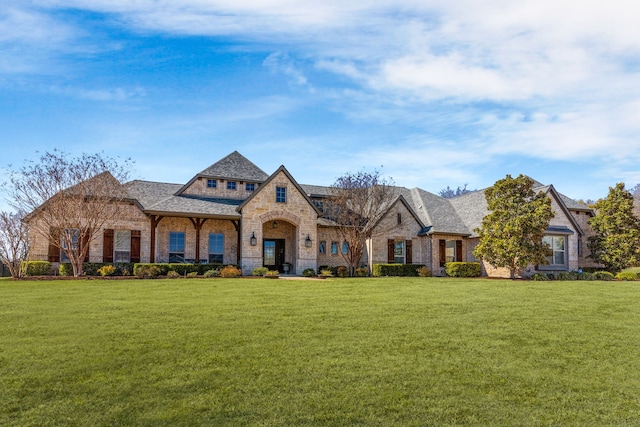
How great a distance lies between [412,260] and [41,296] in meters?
22.1

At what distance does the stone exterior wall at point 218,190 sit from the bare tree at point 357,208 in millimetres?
5746

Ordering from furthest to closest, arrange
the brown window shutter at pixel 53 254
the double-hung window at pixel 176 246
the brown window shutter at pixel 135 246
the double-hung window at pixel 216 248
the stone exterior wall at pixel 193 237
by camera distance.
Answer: the double-hung window at pixel 216 248 → the double-hung window at pixel 176 246 → the stone exterior wall at pixel 193 237 → the brown window shutter at pixel 135 246 → the brown window shutter at pixel 53 254

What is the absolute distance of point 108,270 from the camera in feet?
73.6

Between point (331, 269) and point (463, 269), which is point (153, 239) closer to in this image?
point (331, 269)

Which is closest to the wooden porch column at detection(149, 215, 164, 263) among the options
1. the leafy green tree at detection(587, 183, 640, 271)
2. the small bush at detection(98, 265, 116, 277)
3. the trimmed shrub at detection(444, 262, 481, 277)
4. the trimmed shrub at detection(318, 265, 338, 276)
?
the small bush at detection(98, 265, 116, 277)

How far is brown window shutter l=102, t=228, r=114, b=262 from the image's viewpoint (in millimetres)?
25109

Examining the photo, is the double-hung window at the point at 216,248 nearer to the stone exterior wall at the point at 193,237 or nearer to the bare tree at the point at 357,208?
the stone exterior wall at the point at 193,237

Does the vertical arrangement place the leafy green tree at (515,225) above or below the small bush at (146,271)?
above

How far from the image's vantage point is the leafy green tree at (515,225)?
81.9 ft

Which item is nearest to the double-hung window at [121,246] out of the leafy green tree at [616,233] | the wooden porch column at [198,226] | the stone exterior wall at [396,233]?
the wooden porch column at [198,226]

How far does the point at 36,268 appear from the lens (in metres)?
22.9

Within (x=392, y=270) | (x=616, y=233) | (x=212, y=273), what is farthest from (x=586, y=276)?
(x=212, y=273)

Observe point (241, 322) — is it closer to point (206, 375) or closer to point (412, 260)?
point (206, 375)

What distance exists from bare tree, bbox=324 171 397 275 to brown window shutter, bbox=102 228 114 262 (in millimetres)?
12755
